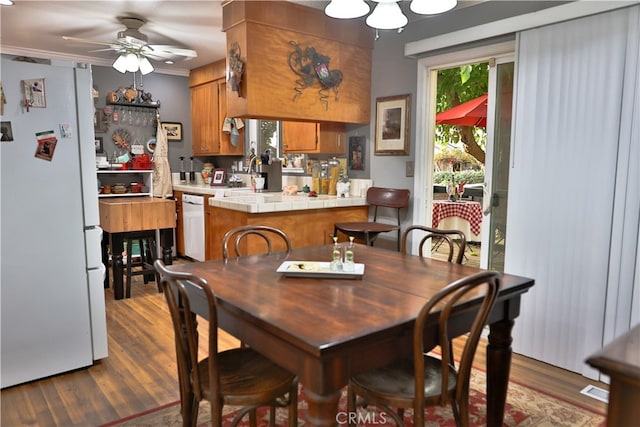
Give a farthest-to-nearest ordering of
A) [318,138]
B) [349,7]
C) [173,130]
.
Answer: [173,130] < [318,138] < [349,7]

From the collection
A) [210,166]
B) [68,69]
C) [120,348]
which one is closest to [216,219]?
[120,348]

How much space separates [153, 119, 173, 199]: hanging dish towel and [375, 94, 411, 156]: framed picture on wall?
287 cm

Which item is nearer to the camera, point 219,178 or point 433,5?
point 433,5

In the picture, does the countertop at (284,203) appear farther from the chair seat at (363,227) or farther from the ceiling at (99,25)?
the ceiling at (99,25)

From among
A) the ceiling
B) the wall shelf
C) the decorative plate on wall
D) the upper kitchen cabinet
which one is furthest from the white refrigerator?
the decorative plate on wall

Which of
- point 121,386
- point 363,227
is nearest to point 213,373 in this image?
point 121,386

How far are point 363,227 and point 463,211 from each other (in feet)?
7.66

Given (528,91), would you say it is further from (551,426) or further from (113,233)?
(113,233)

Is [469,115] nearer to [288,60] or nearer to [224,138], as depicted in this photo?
[288,60]

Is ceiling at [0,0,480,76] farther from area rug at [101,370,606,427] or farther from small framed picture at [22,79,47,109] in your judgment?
area rug at [101,370,606,427]

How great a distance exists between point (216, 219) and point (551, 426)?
2.81 metres

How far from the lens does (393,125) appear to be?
151 inches

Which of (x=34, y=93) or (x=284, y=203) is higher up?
(x=34, y=93)

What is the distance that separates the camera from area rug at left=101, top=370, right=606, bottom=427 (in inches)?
84.3
